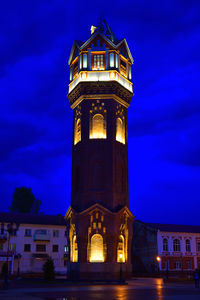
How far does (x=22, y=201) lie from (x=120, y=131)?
140 feet

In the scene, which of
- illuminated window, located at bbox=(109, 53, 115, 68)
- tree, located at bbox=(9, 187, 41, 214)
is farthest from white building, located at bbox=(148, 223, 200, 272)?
tree, located at bbox=(9, 187, 41, 214)

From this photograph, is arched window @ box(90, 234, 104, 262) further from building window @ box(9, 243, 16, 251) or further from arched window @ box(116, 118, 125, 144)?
building window @ box(9, 243, 16, 251)

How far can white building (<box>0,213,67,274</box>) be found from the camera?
172ft

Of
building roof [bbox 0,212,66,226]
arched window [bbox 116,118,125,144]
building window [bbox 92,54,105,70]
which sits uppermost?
building window [bbox 92,54,105,70]

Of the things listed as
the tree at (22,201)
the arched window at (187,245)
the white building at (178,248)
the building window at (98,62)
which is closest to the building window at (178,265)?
the white building at (178,248)

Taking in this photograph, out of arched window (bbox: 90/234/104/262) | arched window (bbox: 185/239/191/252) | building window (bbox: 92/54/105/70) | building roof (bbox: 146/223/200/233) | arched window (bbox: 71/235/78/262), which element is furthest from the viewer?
building roof (bbox: 146/223/200/233)

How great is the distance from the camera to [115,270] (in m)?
34.1

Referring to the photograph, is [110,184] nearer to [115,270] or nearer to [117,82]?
[115,270]

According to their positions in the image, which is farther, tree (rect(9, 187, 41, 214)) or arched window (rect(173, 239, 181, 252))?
tree (rect(9, 187, 41, 214))

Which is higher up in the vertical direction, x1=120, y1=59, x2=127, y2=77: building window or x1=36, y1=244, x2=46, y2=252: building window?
x1=120, y1=59, x2=127, y2=77: building window

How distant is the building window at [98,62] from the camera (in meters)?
41.1

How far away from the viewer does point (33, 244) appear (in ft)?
177

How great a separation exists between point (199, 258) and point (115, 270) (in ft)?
79.9

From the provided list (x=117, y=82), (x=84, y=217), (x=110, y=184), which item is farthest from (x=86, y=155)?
(x=117, y=82)
